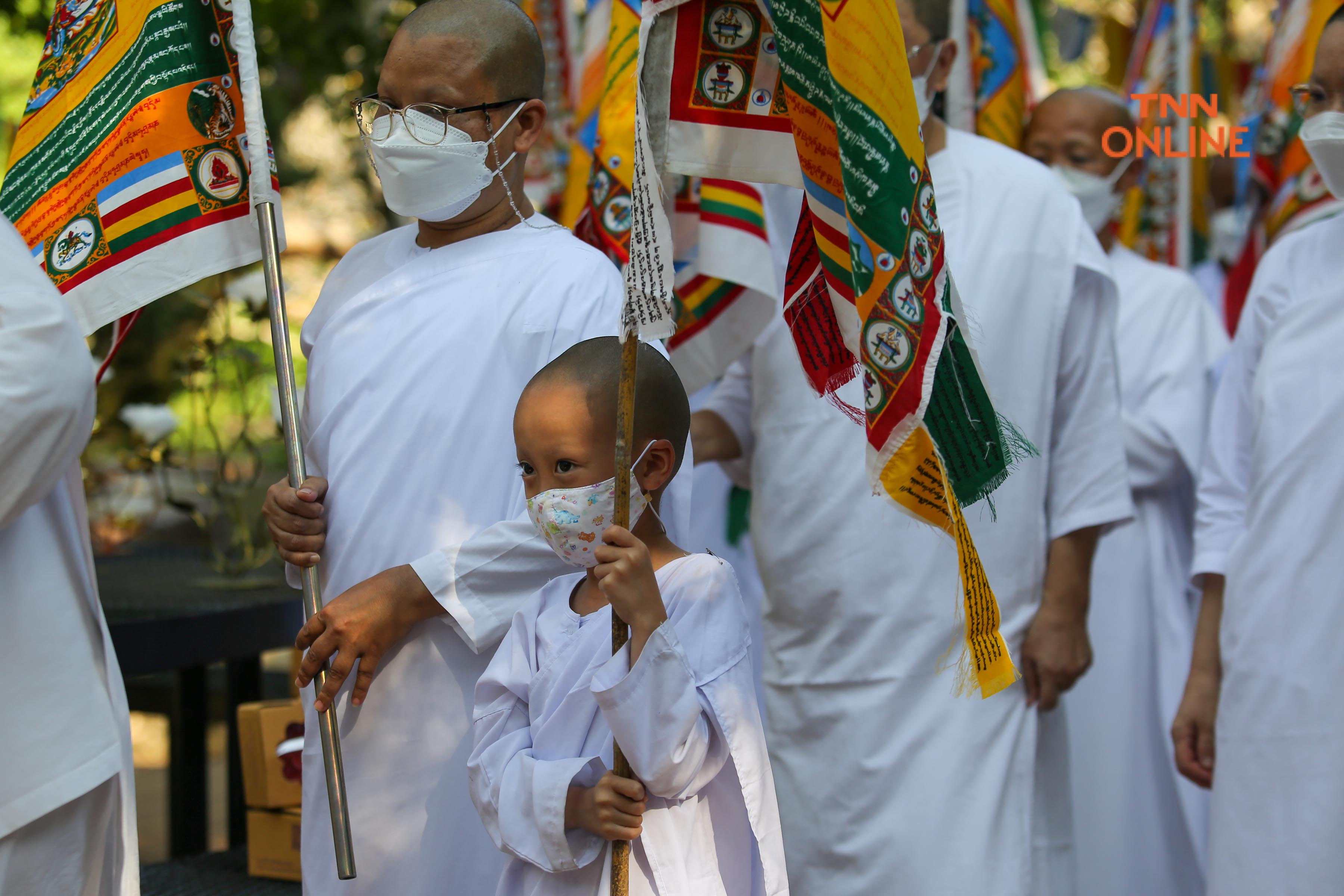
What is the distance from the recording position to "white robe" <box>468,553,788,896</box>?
76.7 inches

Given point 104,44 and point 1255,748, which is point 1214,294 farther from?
point 104,44

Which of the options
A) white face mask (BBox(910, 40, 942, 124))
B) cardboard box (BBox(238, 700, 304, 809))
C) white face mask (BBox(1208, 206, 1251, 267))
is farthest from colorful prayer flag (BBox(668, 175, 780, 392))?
white face mask (BBox(1208, 206, 1251, 267))

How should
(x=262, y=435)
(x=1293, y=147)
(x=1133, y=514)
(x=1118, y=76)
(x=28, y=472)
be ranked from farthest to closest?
(x=262, y=435), (x=1118, y=76), (x=1293, y=147), (x=1133, y=514), (x=28, y=472)

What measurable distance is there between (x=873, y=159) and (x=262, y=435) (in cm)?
1323

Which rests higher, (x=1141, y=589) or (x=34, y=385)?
(x=34, y=385)

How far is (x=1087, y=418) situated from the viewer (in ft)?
10.2

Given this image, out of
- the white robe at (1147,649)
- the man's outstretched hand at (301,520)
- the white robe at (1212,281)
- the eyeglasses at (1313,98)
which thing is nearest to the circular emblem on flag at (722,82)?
the man's outstretched hand at (301,520)

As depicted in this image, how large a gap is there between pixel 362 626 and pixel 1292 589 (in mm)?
1758

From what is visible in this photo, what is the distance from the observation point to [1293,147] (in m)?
5.15

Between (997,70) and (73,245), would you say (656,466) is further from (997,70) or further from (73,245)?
(997,70)

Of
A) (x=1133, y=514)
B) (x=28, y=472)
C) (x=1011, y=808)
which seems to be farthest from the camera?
(x=1133, y=514)

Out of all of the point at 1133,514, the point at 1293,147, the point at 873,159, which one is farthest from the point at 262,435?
the point at 873,159

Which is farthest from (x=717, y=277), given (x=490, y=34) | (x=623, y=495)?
(x=623, y=495)

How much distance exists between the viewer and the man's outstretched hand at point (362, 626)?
Answer: 7.70 ft
